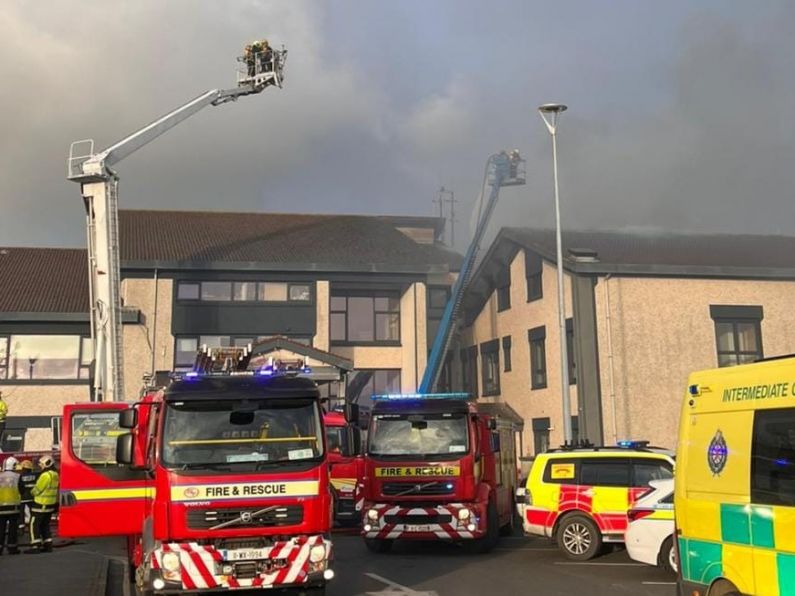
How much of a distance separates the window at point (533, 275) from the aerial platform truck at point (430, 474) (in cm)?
1489

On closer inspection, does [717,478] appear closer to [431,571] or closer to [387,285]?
[431,571]

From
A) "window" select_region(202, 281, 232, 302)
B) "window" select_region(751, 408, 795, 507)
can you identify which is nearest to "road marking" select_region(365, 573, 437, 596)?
"window" select_region(751, 408, 795, 507)

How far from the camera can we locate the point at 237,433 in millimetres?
8969

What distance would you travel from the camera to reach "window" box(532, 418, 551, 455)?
2889 cm

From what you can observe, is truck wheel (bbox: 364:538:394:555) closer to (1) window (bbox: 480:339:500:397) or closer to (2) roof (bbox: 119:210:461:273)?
(2) roof (bbox: 119:210:461:273)

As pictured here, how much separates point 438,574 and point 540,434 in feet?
58.7

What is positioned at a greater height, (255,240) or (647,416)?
(255,240)

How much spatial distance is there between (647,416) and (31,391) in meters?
22.5

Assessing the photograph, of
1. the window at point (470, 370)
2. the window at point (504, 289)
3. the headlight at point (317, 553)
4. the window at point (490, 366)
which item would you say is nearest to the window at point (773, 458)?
the headlight at point (317, 553)

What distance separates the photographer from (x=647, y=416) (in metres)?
26.6

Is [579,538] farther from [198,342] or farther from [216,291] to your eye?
[216,291]

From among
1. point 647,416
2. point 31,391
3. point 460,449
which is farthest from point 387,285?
point 460,449

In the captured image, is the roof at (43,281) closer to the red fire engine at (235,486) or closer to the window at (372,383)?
the window at (372,383)

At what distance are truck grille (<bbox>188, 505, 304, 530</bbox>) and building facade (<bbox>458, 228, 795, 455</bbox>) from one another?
19.2m
